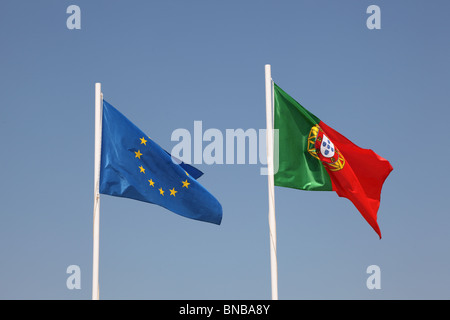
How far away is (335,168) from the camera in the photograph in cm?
3061

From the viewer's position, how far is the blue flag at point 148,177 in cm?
2994

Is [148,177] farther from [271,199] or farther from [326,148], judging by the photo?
[326,148]

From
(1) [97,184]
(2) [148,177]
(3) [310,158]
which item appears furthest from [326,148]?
(1) [97,184]

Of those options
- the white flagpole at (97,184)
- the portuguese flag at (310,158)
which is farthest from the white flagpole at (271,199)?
the white flagpole at (97,184)

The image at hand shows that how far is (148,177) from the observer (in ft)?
98.7

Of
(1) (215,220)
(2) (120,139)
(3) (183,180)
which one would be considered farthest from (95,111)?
(1) (215,220)

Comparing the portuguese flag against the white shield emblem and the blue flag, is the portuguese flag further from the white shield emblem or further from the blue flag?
the blue flag

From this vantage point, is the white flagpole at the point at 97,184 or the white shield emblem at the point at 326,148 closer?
the white flagpole at the point at 97,184

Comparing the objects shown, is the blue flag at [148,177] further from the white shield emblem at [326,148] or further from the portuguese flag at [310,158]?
the white shield emblem at [326,148]
